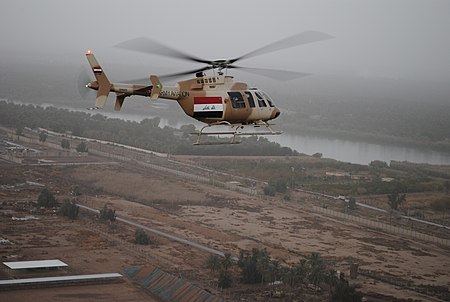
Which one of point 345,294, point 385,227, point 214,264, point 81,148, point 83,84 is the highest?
point 83,84

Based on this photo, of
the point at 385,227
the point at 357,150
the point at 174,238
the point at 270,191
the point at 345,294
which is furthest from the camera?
the point at 357,150

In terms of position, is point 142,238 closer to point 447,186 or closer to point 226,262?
point 226,262

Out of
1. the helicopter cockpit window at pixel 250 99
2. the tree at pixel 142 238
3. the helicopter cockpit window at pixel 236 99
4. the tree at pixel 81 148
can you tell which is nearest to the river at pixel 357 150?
the tree at pixel 81 148

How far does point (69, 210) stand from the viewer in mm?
32750

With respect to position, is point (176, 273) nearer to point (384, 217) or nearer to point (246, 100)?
point (246, 100)

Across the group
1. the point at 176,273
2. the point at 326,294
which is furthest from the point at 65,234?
the point at 326,294

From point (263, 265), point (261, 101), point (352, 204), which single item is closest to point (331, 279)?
point (263, 265)

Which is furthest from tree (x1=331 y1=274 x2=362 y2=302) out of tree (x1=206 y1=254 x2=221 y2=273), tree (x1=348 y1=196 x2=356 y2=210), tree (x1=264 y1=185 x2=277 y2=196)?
tree (x1=264 y1=185 x2=277 y2=196)

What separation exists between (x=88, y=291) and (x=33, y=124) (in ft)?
137

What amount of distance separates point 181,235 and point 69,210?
458 centimetres

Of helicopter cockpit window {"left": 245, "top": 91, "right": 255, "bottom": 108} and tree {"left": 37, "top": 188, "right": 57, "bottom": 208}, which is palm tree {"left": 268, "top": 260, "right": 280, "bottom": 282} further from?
tree {"left": 37, "top": 188, "right": 57, "bottom": 208}

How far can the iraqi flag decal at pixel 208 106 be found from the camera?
60.3ft

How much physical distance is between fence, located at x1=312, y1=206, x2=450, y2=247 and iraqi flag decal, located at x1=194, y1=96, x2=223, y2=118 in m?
18.2

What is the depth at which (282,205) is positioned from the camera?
39594 mm
